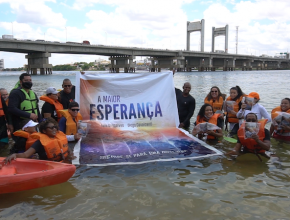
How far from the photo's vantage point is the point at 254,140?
529 cm

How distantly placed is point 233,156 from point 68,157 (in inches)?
132

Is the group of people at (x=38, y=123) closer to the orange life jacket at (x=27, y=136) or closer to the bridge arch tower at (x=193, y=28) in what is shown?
the orange life jacket at (x=27, y=136)

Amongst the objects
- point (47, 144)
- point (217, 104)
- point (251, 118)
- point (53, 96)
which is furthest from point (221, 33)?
point (47, 144)

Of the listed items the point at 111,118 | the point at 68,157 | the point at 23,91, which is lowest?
the point at 68,157

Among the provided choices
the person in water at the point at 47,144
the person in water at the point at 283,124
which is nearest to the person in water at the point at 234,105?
the person in water at the point at 283,124

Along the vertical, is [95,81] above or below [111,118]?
above

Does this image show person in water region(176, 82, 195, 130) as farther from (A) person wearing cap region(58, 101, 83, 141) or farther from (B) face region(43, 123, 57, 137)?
(B) face region(43, 123, 57, 137)

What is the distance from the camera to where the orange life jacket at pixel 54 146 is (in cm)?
459

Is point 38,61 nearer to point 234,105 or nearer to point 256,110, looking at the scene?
point 234,105

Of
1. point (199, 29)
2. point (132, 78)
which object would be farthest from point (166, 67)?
point (132, 78)

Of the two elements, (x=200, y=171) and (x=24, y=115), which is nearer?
(x=200, y=171)

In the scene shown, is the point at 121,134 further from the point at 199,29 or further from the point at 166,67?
the point at 199,29

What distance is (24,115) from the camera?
557cm

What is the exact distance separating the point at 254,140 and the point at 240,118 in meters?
1.43
